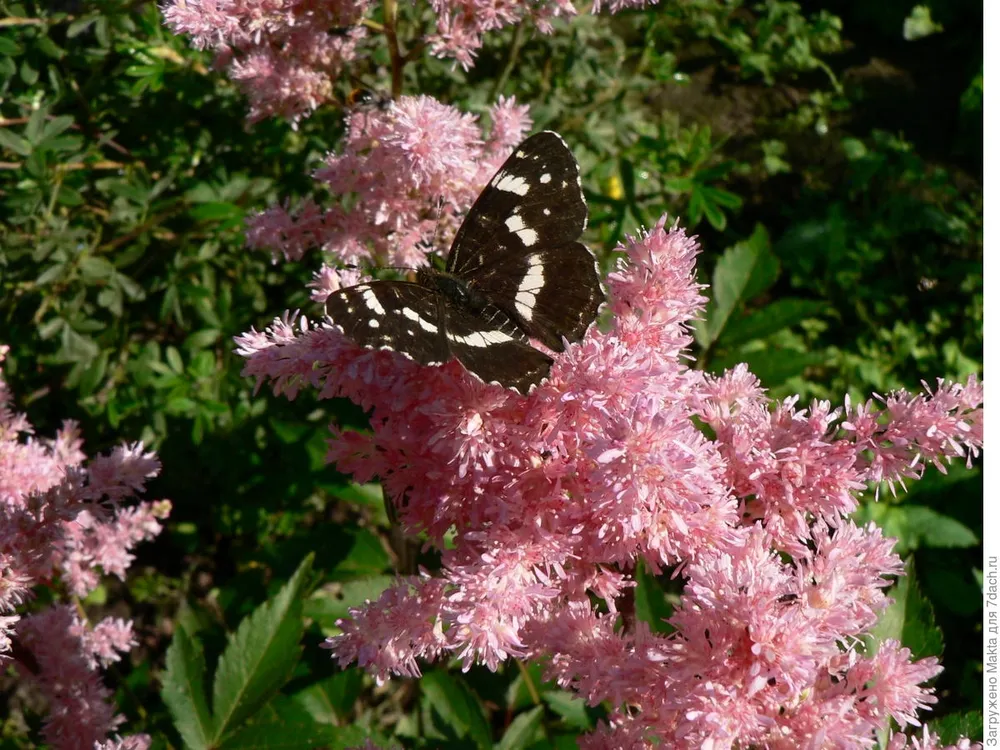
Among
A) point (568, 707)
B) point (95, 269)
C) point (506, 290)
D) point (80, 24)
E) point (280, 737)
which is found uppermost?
point (80, 24)

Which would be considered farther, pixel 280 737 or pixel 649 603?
pixel 649 603

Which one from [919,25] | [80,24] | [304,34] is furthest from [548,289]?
[919,25]

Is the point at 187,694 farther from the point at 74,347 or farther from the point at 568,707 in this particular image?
the point at 74,347

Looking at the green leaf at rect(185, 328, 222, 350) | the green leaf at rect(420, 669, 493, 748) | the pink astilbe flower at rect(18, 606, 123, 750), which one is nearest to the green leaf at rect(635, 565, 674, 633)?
the green leaf at rect(420, 669, 493, 748)

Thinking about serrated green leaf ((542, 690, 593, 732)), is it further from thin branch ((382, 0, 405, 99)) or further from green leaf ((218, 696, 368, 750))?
thin branch ((382, 0, 405, 99))

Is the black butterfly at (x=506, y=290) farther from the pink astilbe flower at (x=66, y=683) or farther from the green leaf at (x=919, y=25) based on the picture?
the green leaf at (x=919, y=25)

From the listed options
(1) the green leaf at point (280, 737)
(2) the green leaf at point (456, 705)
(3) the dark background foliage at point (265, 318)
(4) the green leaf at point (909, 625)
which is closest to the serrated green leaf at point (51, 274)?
(3) the dark background foliage at point (265, 318)
